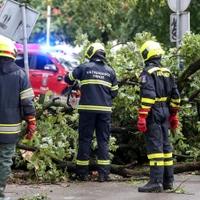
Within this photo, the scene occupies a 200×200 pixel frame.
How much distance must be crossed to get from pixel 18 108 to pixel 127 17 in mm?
16236

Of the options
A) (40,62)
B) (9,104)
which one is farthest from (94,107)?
(40,62)

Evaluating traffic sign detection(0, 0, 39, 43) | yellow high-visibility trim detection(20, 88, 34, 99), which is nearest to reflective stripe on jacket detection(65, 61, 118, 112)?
traffic sign detection(0, 0, 39, 43)

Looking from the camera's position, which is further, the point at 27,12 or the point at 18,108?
the point at 27,12

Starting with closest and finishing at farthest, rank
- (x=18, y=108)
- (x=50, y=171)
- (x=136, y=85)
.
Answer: (x=18, y=108), (x=50, y=171), (x=136, y=85)

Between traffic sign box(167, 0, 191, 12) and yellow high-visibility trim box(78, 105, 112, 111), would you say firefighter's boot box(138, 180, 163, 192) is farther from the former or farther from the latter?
traffic sign box(167, 0, 191, 12)

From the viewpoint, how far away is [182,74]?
9.11 meters

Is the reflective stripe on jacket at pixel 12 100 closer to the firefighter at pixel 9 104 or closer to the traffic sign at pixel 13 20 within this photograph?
the firefighter at pixel 9 104

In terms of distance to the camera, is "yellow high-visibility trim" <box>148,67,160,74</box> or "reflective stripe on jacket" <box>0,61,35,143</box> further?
"yellow high-visibility trim" <box>148,67,160,74</box>

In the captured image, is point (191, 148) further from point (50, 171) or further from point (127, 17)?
point (127, 17)

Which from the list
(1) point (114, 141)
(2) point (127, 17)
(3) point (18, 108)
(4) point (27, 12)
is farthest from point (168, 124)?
(2) point (127, 17)

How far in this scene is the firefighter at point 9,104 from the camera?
20.5 ft

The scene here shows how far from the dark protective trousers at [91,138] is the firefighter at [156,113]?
966 millimetres

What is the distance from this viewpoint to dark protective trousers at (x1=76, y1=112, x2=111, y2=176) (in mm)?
8047

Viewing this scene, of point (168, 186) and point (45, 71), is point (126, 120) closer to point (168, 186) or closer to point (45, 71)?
point (168, 186)
